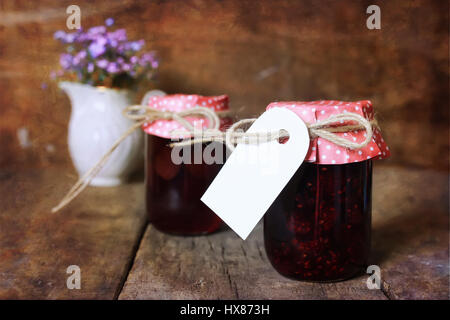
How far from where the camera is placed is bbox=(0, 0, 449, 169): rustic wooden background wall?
1.01m

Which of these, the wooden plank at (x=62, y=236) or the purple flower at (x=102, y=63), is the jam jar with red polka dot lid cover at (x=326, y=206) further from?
the purple flower at (x=102, y=63)

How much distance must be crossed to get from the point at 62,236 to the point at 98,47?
380 mm

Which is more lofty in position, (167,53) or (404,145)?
(167,53)

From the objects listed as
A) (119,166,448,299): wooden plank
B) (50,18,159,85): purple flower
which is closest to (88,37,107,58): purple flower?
(50,18,159,85): purple flower

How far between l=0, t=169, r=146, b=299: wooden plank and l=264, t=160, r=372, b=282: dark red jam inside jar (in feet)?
0.61

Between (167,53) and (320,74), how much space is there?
0.34 m

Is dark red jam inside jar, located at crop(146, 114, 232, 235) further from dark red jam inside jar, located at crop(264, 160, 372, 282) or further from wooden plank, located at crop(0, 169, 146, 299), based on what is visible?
dark red jam inside jar, located at crop(264, 160, 372, 282)

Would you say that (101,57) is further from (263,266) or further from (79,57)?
(263,266)

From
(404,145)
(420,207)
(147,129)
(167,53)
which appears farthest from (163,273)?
(404,145)

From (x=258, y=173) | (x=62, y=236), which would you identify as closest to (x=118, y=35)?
(x=62, y=236)

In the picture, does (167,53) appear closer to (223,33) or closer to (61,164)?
(223,33)

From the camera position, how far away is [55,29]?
1009 millimetres

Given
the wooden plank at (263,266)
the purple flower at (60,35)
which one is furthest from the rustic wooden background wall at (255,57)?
the wooden plank at (263,266)

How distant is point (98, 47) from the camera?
0.88 m
